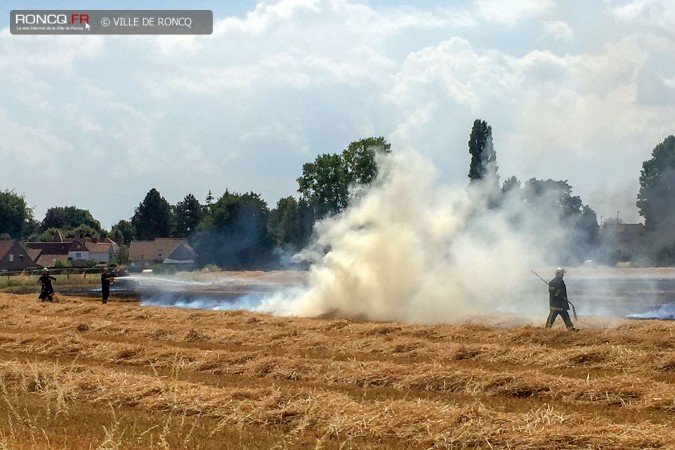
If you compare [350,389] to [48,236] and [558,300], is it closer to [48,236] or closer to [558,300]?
Answer: [558,300]

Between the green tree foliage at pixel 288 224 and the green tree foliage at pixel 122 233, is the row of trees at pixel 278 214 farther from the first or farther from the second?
the green tree foliage at pixel 122 233

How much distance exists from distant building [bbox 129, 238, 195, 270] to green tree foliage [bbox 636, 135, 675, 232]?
292 feet

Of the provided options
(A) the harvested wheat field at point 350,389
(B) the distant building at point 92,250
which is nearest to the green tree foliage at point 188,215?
(B) the distant building at point 92,250

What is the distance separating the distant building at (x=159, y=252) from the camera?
13962cm

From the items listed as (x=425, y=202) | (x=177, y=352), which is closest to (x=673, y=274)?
(x=425, y=202)

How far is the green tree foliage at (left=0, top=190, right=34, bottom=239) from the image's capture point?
551 ft

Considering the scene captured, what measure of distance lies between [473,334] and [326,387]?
9006 mm

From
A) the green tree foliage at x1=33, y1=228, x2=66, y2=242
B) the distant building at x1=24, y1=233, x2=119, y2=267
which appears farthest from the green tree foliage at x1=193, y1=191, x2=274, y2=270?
the green tree foliage at x1=33, y1=228, x2=66, y2=242

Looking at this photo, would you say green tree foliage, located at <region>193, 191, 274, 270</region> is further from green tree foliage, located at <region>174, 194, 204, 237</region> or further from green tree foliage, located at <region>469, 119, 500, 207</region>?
green tree foliage, located at <region>174, 194, 204, 237</region>

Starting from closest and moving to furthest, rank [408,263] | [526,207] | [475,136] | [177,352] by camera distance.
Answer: [177,352]
[408,263]
[526,207]
[475,136]

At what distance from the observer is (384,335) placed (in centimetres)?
2528

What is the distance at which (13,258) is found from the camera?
12338 centimetres

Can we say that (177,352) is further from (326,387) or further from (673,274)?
(673,274)

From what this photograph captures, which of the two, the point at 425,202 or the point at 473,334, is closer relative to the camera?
the point at 473,334
